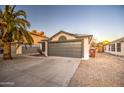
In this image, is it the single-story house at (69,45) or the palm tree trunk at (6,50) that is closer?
the palm tree trunk at (6,50)

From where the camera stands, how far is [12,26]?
6.84 m

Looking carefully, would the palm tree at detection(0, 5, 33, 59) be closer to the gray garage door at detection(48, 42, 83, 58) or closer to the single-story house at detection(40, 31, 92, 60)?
the single-story house at detection(40, 31, 92, 60)

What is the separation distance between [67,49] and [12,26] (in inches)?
162

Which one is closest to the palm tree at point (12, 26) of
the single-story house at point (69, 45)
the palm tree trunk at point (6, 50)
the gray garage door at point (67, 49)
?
the palm tree trunk at point (6, 50)

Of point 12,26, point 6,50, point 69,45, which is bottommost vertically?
point 6,50

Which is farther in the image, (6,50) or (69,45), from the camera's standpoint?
(69,45)

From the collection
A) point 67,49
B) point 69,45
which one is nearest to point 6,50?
point 67,49

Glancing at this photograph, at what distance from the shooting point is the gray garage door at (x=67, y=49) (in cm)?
878

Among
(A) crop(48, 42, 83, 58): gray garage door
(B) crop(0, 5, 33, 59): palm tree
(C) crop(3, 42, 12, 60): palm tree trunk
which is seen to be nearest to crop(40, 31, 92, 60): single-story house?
(A) crop(48, 42, 83, 58): gray garage door

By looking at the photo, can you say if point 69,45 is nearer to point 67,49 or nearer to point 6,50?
point 67,49

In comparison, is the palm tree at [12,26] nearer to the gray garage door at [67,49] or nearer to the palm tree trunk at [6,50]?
the palm tree trunk at [6,50]

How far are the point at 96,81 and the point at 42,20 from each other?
3839 millimetres

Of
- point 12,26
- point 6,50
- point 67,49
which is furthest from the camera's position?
point 67,49
